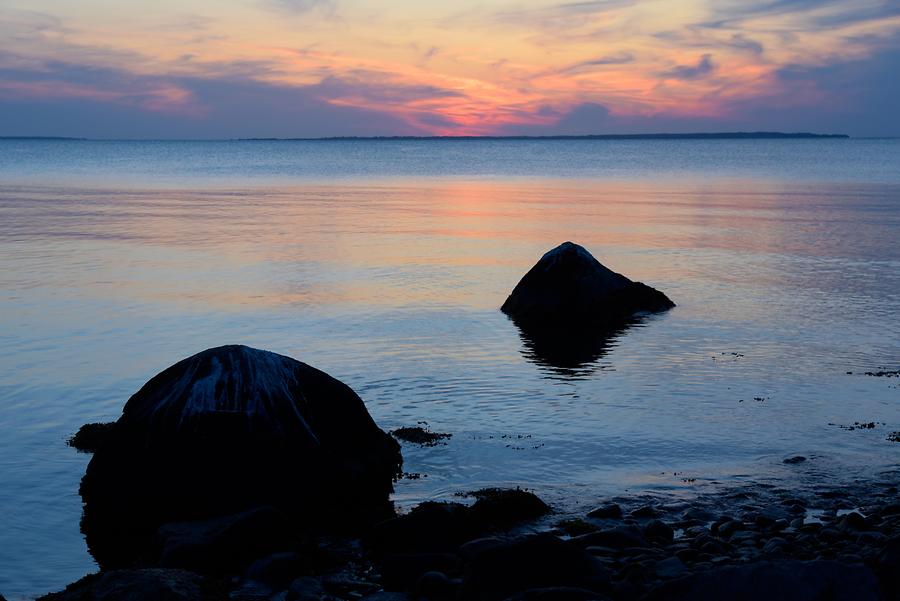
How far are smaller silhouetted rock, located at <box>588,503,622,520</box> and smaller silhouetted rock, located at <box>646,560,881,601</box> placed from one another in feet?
12.9

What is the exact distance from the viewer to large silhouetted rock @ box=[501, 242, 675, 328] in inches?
1043

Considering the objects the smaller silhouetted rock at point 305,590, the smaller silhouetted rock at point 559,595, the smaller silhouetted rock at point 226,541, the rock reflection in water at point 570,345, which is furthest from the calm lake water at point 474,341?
the smaller silhouetted rock at point 559,595

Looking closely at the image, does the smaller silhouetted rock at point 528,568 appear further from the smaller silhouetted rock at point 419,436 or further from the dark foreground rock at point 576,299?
the dark foreground rock at point 576,299

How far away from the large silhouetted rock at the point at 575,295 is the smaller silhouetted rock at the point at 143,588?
57.7ft

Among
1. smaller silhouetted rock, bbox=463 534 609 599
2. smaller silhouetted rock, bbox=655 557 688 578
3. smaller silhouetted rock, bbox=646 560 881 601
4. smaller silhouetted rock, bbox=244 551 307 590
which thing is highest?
smaller silhouetted rock, bbox=646 560 881 601

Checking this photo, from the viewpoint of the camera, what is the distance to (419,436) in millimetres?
15398

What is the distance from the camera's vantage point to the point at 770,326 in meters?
25.1

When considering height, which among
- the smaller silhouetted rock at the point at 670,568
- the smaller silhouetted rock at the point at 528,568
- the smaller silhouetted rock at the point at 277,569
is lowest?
the smaller silhouetted rock at the point at 277,569

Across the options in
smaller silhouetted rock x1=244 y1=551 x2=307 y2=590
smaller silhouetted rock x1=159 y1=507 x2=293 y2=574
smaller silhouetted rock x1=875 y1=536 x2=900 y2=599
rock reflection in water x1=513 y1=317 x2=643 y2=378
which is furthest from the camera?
rock reflection in water x1=513 y1=317 x2=643 y2=378

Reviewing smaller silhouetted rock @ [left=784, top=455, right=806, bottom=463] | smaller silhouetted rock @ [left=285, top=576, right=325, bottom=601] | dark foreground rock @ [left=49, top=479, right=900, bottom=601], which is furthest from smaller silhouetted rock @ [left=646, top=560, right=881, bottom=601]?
smaller silhouetted rock @ [left=784, top=455, right=806, bottom=463]

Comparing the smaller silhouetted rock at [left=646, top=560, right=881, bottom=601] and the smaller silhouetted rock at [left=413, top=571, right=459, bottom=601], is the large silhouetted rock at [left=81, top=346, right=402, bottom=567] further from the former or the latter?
the smaller silhouetted rock at [left=646, top=560, right=881, bottom=601]

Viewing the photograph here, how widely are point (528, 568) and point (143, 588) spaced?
344 centimetres

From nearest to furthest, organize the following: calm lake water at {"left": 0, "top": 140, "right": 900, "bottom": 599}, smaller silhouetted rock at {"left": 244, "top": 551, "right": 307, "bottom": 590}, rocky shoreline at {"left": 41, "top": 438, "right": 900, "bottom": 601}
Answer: rocky shoreline at {"left": 41, "top": 438, "right": 900, "bottom": 601}, smaller silhouetted rock at {"left": 244, "top": 551, "right": 307, "bottom": 590}, calm lake water at {"left": 0, "top": 140, "right": 900, "bottom": 599}

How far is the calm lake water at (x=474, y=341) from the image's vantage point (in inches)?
560
